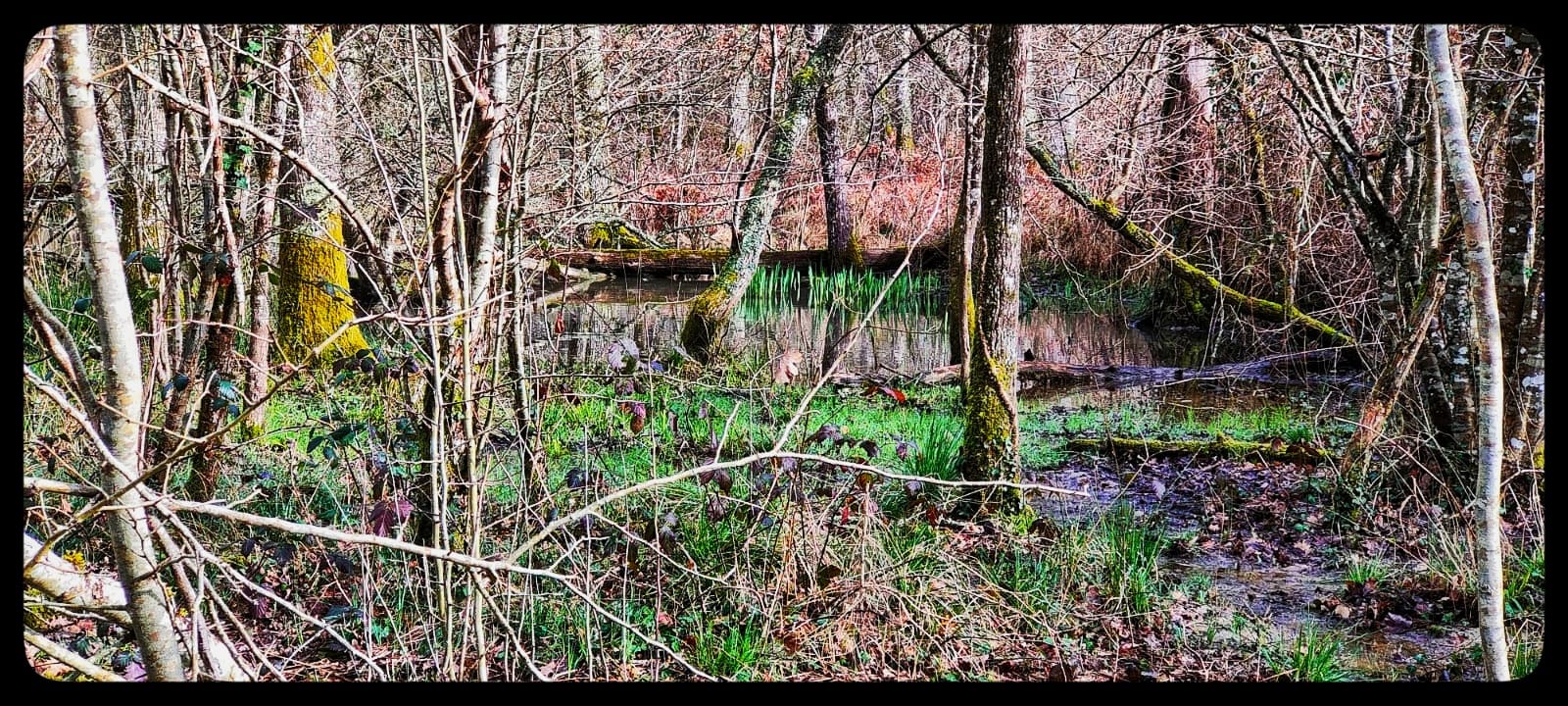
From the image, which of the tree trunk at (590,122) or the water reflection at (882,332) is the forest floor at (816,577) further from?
the water reflection at (882,332)

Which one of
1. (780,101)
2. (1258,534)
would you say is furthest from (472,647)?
(780,101)

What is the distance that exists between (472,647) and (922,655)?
1.33 metres

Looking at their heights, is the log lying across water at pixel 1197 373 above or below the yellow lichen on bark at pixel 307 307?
below

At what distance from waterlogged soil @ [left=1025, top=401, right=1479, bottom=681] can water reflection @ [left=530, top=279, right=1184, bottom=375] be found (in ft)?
7.25

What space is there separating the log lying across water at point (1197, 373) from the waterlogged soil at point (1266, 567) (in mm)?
1679

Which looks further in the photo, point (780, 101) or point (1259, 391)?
point (780, 101)

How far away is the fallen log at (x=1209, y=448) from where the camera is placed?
17.0ft

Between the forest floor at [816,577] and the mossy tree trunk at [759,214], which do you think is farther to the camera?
the mossy tree trunk at [759,214]

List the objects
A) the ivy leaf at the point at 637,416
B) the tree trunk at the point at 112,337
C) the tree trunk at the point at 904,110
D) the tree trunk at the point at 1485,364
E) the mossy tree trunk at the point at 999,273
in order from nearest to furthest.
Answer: the tree trunk at the point at 112,337 → the tree trunk at the point at 1485,364 → the ivy leaf at the point at 637,416 → the mossy tree trunk at the point at 999,273 → the tree trunk at the point at 904,110

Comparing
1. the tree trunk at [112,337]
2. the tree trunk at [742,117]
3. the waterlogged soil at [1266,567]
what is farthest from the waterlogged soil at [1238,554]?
the tree trunk at [742,117]

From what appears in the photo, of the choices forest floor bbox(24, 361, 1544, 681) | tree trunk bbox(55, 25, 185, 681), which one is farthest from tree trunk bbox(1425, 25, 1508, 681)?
tree trunk bbox(55, 25, 185, 681)

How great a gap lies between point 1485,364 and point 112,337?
2972 mm
